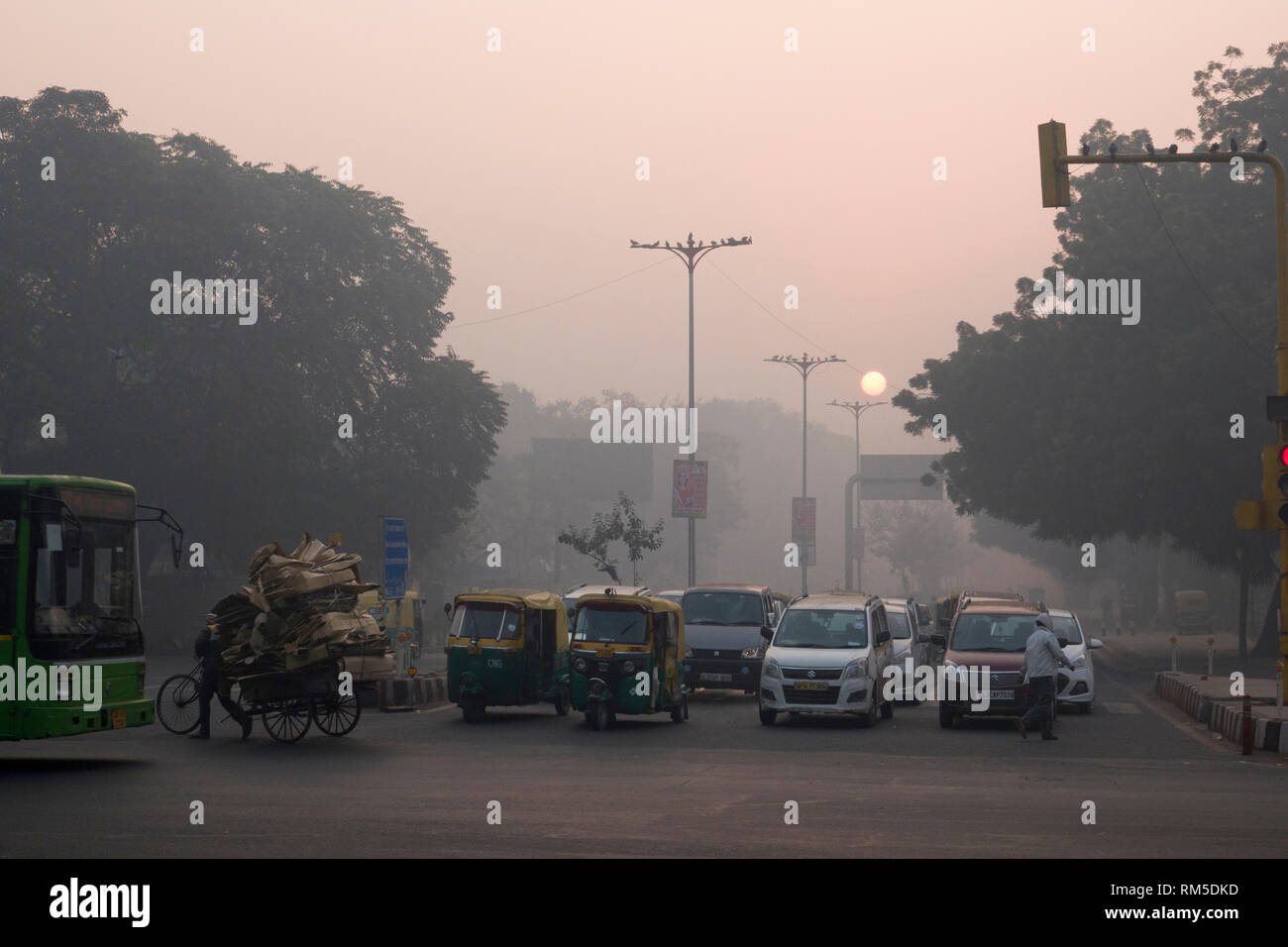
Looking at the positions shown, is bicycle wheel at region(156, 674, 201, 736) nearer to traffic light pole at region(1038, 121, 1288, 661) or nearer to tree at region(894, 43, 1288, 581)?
traffic light pole at region(1038, 121, 1288, 661)

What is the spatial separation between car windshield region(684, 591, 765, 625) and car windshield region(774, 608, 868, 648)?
558 centimetres

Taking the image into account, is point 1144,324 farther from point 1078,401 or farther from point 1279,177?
point 1279,177

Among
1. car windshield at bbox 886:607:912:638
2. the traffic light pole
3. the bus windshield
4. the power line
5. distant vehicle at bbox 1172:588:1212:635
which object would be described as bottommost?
distant vehicle at bbox 1172:588:1212:635

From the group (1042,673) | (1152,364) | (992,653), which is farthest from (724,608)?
(1152,364)

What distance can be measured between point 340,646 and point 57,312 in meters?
32.9

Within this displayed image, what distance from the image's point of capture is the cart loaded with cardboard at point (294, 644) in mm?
20328

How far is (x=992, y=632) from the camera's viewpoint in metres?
25.3

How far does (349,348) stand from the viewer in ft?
182

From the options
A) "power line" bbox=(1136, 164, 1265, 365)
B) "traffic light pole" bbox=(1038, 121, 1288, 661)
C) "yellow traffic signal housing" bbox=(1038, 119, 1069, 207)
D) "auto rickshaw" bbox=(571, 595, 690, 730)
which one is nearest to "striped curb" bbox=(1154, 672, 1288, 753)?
"traffic light pole" bbox=(1038, 121, 1288, 661)

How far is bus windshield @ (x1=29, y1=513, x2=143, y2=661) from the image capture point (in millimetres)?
16719

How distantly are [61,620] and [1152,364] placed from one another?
3558cm

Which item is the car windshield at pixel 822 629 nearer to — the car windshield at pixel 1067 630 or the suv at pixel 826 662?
the suv at pixel 826 662

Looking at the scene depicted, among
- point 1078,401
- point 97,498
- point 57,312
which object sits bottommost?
point 97,498
